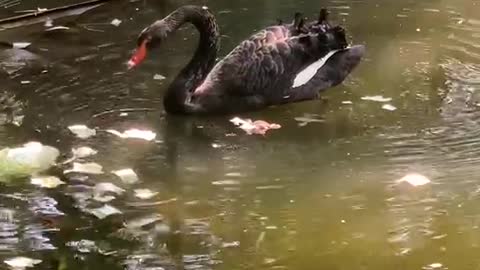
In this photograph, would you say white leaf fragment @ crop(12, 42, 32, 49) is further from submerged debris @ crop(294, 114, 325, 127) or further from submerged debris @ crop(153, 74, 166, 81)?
submerged debris @ crop(294, 114, 325, 127)

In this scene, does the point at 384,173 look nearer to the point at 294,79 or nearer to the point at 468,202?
the point at 468,202

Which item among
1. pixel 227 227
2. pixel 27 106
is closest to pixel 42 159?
pixel 27 106

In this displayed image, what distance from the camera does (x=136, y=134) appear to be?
14.0 feet

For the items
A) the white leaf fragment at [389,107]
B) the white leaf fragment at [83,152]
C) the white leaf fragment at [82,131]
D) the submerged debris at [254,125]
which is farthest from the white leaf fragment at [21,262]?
the white leaf fragment at [389,107]

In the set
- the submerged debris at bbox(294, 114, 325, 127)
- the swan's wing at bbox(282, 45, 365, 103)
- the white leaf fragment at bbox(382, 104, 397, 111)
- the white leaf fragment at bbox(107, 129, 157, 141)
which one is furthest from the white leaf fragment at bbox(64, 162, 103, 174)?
the white leaf fragment at bbox(382, 104, 397, 111)

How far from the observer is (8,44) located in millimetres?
5398

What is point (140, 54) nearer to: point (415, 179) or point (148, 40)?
point (148, 40)

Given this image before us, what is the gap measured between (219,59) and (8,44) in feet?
3.83

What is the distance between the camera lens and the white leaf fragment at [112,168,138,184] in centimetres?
383

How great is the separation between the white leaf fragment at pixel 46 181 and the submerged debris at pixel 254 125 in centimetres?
94

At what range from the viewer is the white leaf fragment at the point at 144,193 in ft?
12.2

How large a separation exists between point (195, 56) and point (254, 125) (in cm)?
56

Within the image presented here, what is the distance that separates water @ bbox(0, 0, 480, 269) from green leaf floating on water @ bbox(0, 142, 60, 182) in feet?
0.24

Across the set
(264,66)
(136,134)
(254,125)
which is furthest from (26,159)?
(264,66)
